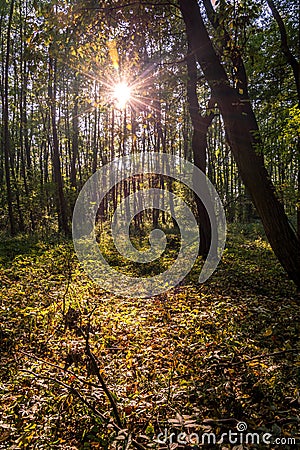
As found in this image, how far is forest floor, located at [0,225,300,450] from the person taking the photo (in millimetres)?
2592

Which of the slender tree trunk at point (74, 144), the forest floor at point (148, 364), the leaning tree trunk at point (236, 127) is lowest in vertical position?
the forest floor at point (148, 364)

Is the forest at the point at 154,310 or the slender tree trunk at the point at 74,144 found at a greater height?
the slender tree trunk at the point at 74,144

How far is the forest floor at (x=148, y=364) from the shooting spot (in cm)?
259

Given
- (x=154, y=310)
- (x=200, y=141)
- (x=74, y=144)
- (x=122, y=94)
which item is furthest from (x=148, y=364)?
(x=74, y=144)

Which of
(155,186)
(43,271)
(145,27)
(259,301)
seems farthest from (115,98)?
(155,186)

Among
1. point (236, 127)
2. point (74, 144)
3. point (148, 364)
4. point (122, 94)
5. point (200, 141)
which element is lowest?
point (148, 364)

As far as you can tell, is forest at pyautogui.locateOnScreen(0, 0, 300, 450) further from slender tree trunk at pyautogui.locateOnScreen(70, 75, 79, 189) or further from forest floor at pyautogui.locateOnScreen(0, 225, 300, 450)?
slender tree trunk at pyautogui.locateOnScreen(70, 75, 79, 189)

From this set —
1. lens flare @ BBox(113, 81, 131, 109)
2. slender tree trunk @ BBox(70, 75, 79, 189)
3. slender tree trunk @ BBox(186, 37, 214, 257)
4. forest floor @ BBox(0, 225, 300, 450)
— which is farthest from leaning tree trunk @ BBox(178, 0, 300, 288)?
slender tree trunk @ BBox(70, 75, 79, 189)

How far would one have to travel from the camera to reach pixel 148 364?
12.5ft

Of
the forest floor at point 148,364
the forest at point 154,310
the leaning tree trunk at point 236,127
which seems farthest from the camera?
the leaning tree trunk at point 236,127

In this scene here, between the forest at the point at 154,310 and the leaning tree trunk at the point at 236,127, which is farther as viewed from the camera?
the leaning tree trunk at the point at 236,127

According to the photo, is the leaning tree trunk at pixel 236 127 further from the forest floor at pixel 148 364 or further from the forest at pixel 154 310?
the forest floor at pixel 148 364

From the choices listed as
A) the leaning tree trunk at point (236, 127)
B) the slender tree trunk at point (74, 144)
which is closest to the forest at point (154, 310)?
the leaning tree trunk at point (236, 127)

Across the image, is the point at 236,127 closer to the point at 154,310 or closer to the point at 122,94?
the point at 122,94
